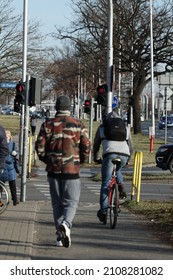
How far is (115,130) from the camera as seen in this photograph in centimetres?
1241

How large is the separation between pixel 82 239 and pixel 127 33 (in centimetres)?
4612

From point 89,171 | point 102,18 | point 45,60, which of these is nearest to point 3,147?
point 89,171

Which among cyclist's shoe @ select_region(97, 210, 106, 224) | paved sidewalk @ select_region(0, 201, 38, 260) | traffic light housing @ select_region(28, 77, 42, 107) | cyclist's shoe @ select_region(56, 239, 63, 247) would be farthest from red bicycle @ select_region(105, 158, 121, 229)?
traffic light housing @ select_region(28, 77, 42, 107)

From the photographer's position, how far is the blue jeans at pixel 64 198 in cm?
1003

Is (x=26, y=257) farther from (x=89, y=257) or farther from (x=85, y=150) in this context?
(x=85, y=150)

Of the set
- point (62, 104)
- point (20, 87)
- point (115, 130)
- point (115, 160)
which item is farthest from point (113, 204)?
point (20, 87)

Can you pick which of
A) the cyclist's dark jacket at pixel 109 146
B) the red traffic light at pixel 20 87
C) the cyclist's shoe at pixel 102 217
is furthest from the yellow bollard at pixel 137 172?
the red traffic light at pixel 20 87

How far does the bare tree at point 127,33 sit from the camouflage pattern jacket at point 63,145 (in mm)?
43422

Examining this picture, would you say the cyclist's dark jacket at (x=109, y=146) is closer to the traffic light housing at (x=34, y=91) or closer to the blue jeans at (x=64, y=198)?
the blue jeans at (x=64, y=198)

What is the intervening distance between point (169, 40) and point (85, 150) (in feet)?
156

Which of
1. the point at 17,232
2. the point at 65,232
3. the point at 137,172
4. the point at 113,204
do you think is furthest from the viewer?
the point at 137,172

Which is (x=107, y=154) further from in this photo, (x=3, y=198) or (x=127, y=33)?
(x=127, y=33)

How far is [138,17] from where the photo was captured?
5647 cm

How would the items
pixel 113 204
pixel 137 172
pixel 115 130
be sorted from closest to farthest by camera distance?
pixel 113 204, pixel 115 130, pixel 137 172
